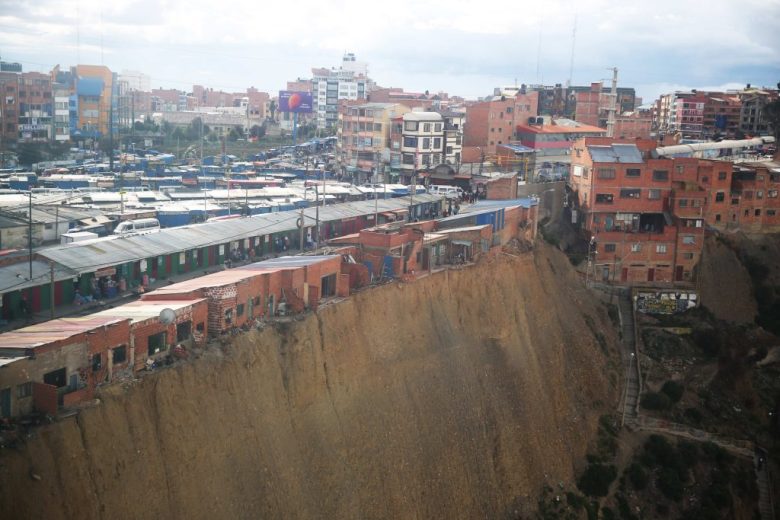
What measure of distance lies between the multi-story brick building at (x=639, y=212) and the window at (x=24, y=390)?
24.8 meters

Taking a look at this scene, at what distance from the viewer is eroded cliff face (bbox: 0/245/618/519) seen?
13.5 m

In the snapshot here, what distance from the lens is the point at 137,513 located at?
13422 mm

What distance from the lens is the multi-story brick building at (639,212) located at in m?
33.9

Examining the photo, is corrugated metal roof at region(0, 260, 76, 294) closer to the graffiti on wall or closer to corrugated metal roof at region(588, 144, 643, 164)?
corrugated metal roof at region(588, 144, 643, 164)

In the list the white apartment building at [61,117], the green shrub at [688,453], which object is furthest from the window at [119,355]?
the white apartment building at [61,117]

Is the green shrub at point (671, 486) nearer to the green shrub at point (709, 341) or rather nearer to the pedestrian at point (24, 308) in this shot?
the green shrub at point (709, 341)

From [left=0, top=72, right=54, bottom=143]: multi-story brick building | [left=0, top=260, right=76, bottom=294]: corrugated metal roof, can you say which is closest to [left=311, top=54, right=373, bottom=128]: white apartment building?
[left=0, top=72, right=54, bottom=143]: multi-story brick building

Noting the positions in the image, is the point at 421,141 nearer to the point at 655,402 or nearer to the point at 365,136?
the point at 365,136

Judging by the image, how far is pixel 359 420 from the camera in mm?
18406

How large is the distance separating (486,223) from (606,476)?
8.78 meters

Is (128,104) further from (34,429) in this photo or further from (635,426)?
(34,429)

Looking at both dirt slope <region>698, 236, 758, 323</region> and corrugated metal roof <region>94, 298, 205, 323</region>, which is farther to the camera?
dirt slope <region>698, 236, 758, 323</region>

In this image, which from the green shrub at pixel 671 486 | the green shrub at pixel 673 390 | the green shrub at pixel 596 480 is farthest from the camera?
the green shrub at pixel 673 390

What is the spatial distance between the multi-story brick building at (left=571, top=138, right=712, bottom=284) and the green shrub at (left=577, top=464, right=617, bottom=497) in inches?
432
